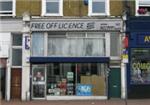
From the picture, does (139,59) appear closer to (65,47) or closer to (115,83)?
(115,83)

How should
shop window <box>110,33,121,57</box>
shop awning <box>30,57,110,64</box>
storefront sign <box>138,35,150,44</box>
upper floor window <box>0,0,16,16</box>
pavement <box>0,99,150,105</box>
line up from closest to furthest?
pavement <box>0,99,150,105</box> → shop awning <box>30,57,110,64</box> → storefront sign <box>138,35,150,44</box> → shop window <box>110,33,121,57</box> → upper floor window <box>0,0,16,16</box>

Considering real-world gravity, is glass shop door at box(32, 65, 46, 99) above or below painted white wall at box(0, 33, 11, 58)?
below

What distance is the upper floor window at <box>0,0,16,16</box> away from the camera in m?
29.8

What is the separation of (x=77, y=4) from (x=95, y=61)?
3.81m

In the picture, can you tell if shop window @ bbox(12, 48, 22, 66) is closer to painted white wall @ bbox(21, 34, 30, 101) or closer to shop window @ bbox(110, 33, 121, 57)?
painted white wall @ bbox(21, 34, 30, 101)

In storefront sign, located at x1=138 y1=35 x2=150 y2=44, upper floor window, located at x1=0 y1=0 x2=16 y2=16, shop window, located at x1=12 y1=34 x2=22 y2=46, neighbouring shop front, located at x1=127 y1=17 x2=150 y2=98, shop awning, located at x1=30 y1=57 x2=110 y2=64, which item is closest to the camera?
shop awning, located at x1=30 y1=57 x2=110 y2=64

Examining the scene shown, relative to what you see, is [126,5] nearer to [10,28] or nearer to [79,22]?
[79,22]

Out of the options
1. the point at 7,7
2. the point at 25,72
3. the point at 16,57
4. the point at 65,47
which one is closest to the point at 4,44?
the point at 16,57

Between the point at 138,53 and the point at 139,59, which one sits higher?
the point at 138,53

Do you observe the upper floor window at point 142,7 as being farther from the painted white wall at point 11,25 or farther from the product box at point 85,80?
the painted white wall at point 11,25

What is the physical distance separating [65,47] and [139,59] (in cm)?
474

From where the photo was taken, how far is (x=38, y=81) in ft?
97.4

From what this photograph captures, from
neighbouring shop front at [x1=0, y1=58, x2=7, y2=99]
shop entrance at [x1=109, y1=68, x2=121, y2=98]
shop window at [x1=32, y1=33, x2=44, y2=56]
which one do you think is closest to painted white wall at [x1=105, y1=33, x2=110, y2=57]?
shop entrance at [x1=109, y1=68, x2=121, y2=98]

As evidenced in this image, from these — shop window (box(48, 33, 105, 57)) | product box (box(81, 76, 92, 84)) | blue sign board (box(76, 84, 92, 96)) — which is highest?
shop window (box(48, 33, 105, 57))
